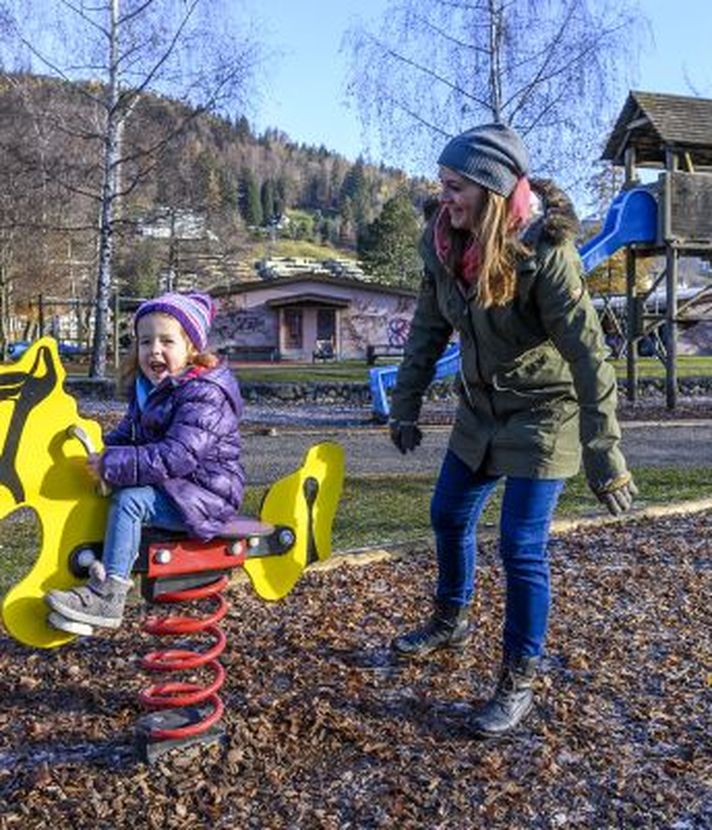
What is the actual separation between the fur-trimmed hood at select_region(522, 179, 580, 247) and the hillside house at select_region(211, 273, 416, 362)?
38.5m

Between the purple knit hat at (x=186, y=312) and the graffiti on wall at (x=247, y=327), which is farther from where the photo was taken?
the graffiti on wall at (x=247, y=327)

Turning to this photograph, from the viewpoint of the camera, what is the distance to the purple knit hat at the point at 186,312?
3.02 m

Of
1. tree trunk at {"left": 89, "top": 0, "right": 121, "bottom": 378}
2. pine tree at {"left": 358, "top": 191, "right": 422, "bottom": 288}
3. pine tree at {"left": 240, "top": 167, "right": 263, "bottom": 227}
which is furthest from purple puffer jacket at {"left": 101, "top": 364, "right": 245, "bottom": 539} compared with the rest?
pine tree at {"left": 240, "top": 167, "right": 263, "bottom": 227}

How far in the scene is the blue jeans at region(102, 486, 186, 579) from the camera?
2836mm

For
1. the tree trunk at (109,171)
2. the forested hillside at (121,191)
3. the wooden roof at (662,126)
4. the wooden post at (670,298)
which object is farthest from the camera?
the forested hillside at (121,191)

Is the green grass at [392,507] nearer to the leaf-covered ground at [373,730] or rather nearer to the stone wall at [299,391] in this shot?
the leaf-covered ground at [373,730]

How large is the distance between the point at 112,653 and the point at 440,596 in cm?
126

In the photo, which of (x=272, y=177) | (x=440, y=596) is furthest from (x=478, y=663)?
(x=272, y=177)

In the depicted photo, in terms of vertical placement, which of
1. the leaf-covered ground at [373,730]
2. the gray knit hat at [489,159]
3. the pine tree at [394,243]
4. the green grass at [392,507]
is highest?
the pine tree at [394,243]

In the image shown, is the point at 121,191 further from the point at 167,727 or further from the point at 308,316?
the point at 308,316

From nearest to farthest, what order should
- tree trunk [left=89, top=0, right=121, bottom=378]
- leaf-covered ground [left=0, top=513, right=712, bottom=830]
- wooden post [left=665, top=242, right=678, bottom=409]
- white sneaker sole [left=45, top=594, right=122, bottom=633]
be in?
leaf-covered ground [left=0, top=513, right=712, bottom=830]
white sneaker sole [left=45, top=594, right=122, bottom=633]
wooden post [left=665, top=242, right=678, bottom=409]
tree trunk [left=89, top=0, right=121, bottom=378]

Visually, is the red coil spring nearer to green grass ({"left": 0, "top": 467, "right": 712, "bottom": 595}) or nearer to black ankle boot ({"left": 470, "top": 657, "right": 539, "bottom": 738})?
black ankle boot ({"left": 470, "top": 657, "right": 539, "bottom": 738})

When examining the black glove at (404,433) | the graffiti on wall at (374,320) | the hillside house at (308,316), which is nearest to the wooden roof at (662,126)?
the black glove at (404,433)

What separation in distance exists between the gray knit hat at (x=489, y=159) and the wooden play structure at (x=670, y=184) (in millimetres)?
14529
